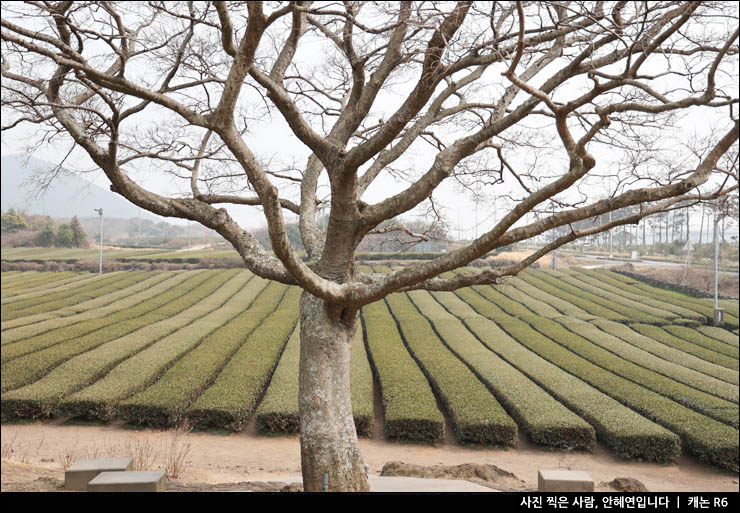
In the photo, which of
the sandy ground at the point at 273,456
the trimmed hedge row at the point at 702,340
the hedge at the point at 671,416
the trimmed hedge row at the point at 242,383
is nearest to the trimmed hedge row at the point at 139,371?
the sandy ground at the point at 273,456

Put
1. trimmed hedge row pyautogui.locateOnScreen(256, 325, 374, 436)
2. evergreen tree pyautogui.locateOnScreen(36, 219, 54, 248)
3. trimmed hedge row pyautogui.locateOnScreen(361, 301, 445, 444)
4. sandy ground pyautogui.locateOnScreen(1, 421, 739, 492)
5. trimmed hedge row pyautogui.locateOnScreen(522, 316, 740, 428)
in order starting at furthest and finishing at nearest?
evergreen tree pyautogui.locateOnScreen(36, 219, 54, 248) < trimmed hedge row pyautogui.locateOnScreen(522, 316, 740, 428) < trimmed hedge row pyautogui.locateOnScreen(256, 325, 374, 436) < trimmed hedge row pyautogui.locateOnScreen(361, 301, 445, 444) < sandy ground pyautogui.locateOnScreen(1, 421, 739, 492)

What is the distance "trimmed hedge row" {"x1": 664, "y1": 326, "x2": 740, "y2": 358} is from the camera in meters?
12.8

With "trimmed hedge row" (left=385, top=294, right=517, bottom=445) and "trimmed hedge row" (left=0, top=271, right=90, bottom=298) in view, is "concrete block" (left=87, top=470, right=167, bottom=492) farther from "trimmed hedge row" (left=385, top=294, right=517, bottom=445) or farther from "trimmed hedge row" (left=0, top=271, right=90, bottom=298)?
"trimmed hedge row" (left=0, top=271, right=90, bottom=298)

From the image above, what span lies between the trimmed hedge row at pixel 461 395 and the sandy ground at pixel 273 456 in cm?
27

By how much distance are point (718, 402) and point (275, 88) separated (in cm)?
981

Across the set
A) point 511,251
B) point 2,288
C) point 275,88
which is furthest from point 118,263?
point 275,88

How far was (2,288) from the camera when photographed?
805 inches

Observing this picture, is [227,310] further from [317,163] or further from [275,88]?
[275,88]

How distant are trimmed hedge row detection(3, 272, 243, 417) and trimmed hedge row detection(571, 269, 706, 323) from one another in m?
16.8

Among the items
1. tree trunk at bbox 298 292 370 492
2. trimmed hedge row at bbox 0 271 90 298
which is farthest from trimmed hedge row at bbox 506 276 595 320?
trimmed hedge row at bbox 0 271 90 298

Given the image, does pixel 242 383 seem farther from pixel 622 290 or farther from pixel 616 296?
pixel 622 290

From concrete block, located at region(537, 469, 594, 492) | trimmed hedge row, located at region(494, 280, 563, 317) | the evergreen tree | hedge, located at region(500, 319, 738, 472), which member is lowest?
hedge, located at region(500, 319, 738, 472)

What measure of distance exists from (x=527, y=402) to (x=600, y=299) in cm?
1258

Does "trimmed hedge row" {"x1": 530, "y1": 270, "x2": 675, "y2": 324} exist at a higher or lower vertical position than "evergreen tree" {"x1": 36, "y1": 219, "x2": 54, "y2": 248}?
lower
